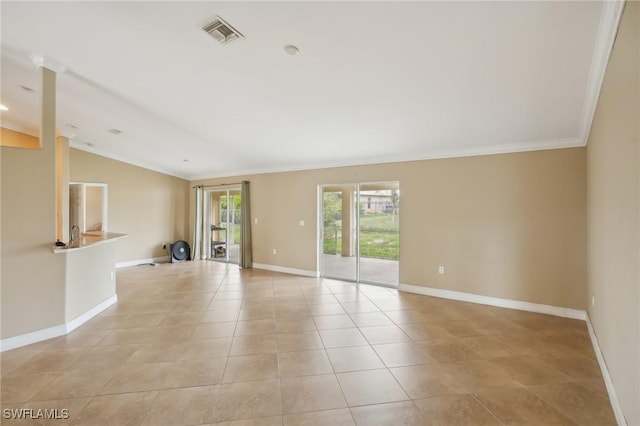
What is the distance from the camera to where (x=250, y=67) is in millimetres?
2834

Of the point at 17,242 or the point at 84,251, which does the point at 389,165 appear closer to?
the point at 84,251

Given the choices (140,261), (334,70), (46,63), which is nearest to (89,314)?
(46,63)

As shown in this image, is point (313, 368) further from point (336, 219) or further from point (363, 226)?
point (336, 219)

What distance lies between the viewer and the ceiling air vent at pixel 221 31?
2.26 m

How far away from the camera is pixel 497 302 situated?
418 cm

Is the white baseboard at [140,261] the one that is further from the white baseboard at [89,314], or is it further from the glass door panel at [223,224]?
the white baseboard at [89,314]

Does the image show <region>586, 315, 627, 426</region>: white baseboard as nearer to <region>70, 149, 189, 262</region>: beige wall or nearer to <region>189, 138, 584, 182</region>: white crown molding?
<region>189, 138, 584, 182</region>: white crown molding

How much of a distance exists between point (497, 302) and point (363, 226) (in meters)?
2.58

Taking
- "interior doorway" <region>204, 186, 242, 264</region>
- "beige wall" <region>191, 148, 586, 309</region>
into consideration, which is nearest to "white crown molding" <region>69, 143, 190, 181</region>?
"interior doorway" <region>204, 186, 242, 264</region>

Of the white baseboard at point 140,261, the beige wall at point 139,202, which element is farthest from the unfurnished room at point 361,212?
the white baseboard at point 140,261

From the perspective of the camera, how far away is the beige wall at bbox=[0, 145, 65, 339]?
286 centimetres

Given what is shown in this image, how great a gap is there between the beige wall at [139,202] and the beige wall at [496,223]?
5570 mm

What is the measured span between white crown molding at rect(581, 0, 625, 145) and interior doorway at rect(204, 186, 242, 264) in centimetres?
711

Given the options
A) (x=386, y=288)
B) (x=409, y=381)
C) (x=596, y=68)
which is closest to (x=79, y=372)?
(x=409, y=381)
